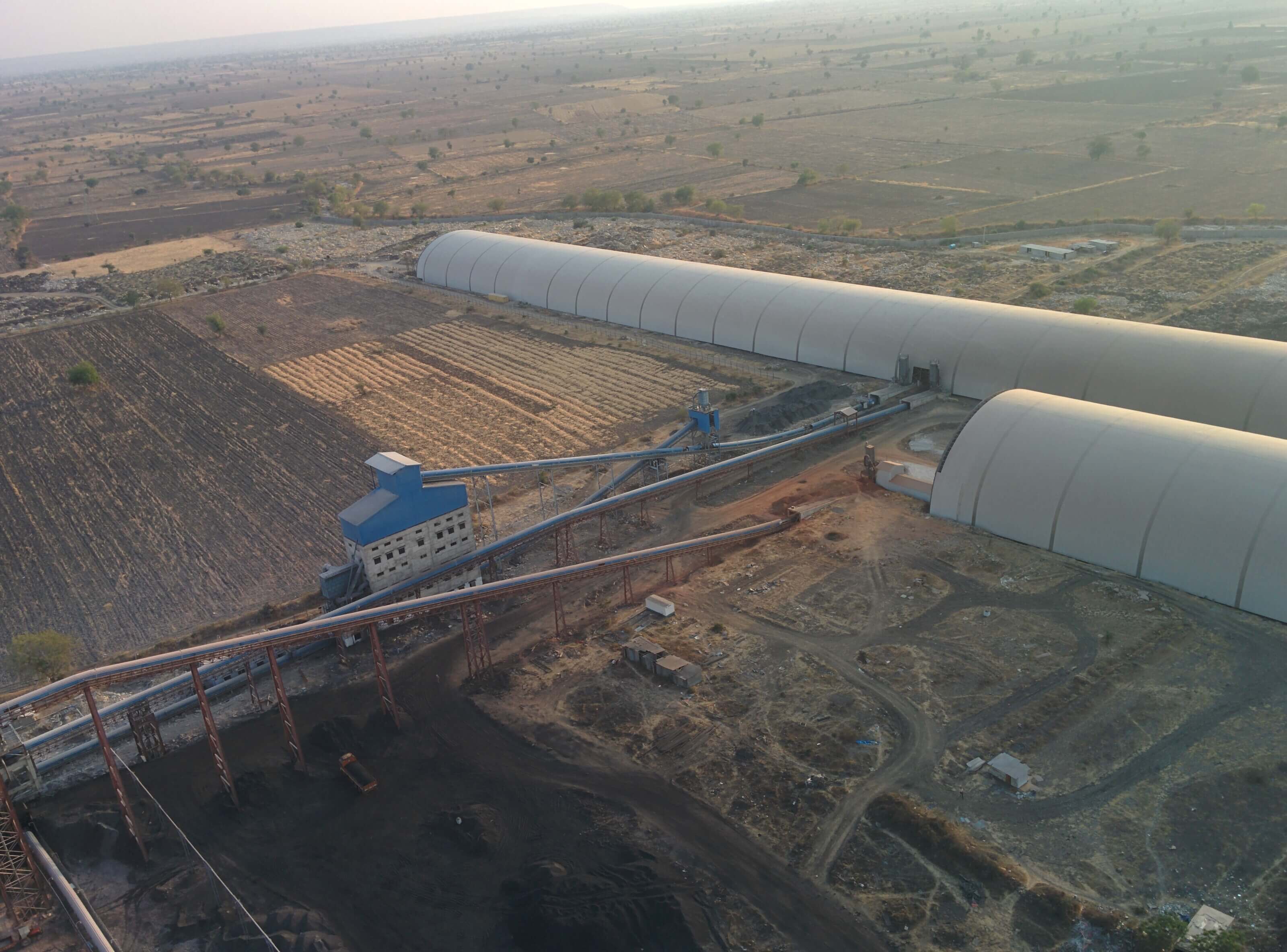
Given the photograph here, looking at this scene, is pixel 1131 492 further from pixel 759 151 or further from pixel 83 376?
pixel 759 151

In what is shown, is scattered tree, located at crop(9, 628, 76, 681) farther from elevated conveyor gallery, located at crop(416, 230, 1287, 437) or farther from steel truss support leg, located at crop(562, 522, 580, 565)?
elevated conveyor gallery, located at crop(416, 230, 1287, 437)

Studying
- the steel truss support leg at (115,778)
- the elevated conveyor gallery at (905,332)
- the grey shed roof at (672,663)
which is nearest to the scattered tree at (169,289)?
the elevated conveyor gallery at (905,332)

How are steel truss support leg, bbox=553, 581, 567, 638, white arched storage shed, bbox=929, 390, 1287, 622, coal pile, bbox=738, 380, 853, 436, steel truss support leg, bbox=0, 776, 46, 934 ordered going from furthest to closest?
coal pile, bbox=738, 380, 853, 436, steel truss support leg, bbox=553, 581, 567, 638, white arched storage shed, bbox=929, 390, 1287, 622, steel truss support leg, bbox=0, 776, 46, 934

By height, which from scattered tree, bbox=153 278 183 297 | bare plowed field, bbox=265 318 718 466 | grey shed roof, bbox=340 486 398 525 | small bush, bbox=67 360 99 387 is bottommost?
bare plowed field, bbox=265 318 718 466

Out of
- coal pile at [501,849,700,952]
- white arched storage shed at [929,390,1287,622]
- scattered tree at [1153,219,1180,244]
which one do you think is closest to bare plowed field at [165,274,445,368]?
white arched storage shed at [929,390,1287,622]

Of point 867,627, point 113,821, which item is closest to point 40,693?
point 113,821

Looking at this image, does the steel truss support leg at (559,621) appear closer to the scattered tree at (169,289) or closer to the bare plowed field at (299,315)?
the bare plowed field at (299,315)
